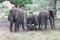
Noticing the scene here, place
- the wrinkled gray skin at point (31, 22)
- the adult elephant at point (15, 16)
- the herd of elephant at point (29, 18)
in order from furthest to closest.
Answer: the wrinkled gray skin at point (31, 22) → the herd of elephant at point (29, 18) → the adult elephant at point (15, 16)

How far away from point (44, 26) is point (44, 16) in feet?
4.70

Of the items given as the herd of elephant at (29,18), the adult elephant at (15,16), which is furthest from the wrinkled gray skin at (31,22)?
the adult elephant at (15,16)

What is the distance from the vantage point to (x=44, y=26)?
1520cm

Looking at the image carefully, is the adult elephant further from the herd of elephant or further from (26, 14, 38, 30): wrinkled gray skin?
(26, 14, 38, 30): wrinkled gray skin

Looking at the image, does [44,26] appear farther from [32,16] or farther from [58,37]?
[58,37]

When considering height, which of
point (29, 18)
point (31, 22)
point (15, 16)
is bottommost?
point (31, 22)

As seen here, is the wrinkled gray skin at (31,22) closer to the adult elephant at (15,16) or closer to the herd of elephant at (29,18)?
the herd of elephant at (29,18)

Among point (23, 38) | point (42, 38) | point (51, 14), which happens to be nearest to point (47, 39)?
point (42, 38)

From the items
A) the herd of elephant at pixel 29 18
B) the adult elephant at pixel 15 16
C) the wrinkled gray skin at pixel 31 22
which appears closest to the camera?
the adult elephant at pixel 15 16

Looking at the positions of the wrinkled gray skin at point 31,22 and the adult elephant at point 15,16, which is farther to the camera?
the wrinkled gray skin at point 31,22

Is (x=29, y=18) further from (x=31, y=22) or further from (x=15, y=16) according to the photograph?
(x=15, y=16)

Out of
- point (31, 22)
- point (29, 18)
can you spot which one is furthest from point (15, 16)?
point (31, 22)

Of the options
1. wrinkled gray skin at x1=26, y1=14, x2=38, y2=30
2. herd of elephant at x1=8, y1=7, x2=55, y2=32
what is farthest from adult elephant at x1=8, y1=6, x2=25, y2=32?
wrinkled gray skin at x1=26, y1=14, x2=38, y2=30

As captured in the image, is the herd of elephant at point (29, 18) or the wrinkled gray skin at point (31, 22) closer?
the herd of elephant at point (29, 18)
